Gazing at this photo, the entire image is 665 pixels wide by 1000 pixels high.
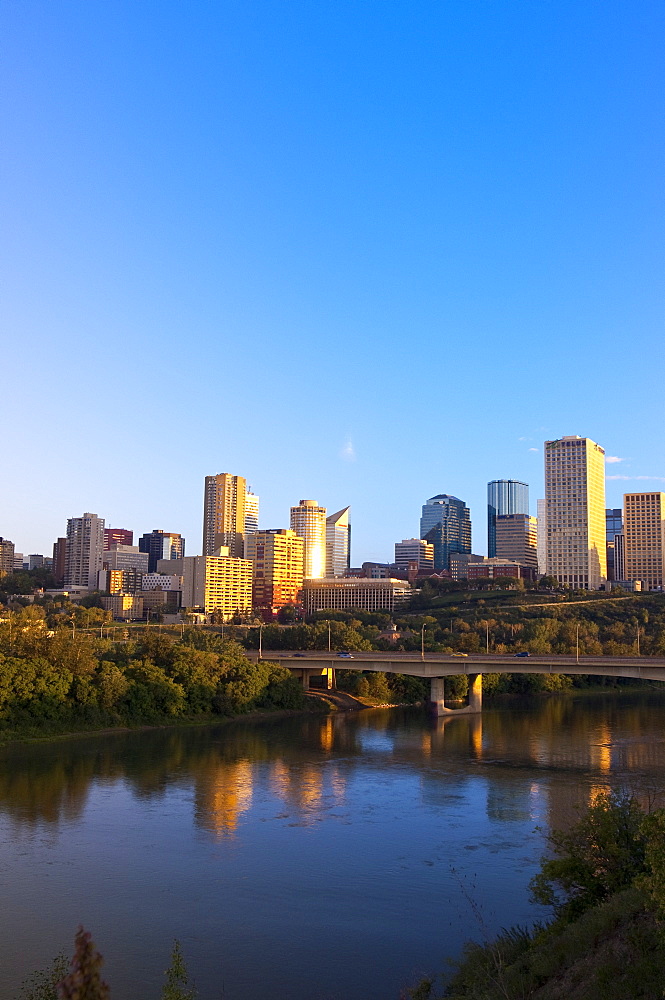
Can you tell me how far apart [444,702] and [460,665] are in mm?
8894

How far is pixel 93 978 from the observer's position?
30.6 ft

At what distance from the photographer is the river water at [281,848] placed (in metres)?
29.9

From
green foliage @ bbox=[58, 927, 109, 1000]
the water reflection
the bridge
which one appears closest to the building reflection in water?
the water reflection

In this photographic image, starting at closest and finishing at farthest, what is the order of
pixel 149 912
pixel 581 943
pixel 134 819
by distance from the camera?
1. pixel 581 943
2. pixel 149 912
3. pixel 134 819

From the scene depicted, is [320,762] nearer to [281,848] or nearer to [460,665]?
[281,848]

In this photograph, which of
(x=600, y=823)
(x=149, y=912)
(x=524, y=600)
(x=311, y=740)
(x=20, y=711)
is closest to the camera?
(x=600, y=823)

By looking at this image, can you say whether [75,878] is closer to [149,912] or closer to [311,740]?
[149,912]

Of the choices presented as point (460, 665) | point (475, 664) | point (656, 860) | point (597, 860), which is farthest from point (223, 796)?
point (460, 665)

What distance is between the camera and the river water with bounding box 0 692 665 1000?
2994cm

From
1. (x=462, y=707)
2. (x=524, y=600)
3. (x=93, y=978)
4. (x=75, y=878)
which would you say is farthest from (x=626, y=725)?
(x=524, y=600)

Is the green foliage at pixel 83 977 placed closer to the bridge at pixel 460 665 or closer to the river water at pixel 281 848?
the river water at pixel 281 848

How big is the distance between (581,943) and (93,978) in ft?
53.8

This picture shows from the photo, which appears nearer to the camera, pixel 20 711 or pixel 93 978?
pixel 93 978

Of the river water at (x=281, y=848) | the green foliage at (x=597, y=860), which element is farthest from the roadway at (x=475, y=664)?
the green foliage at (x=597, y=860)
